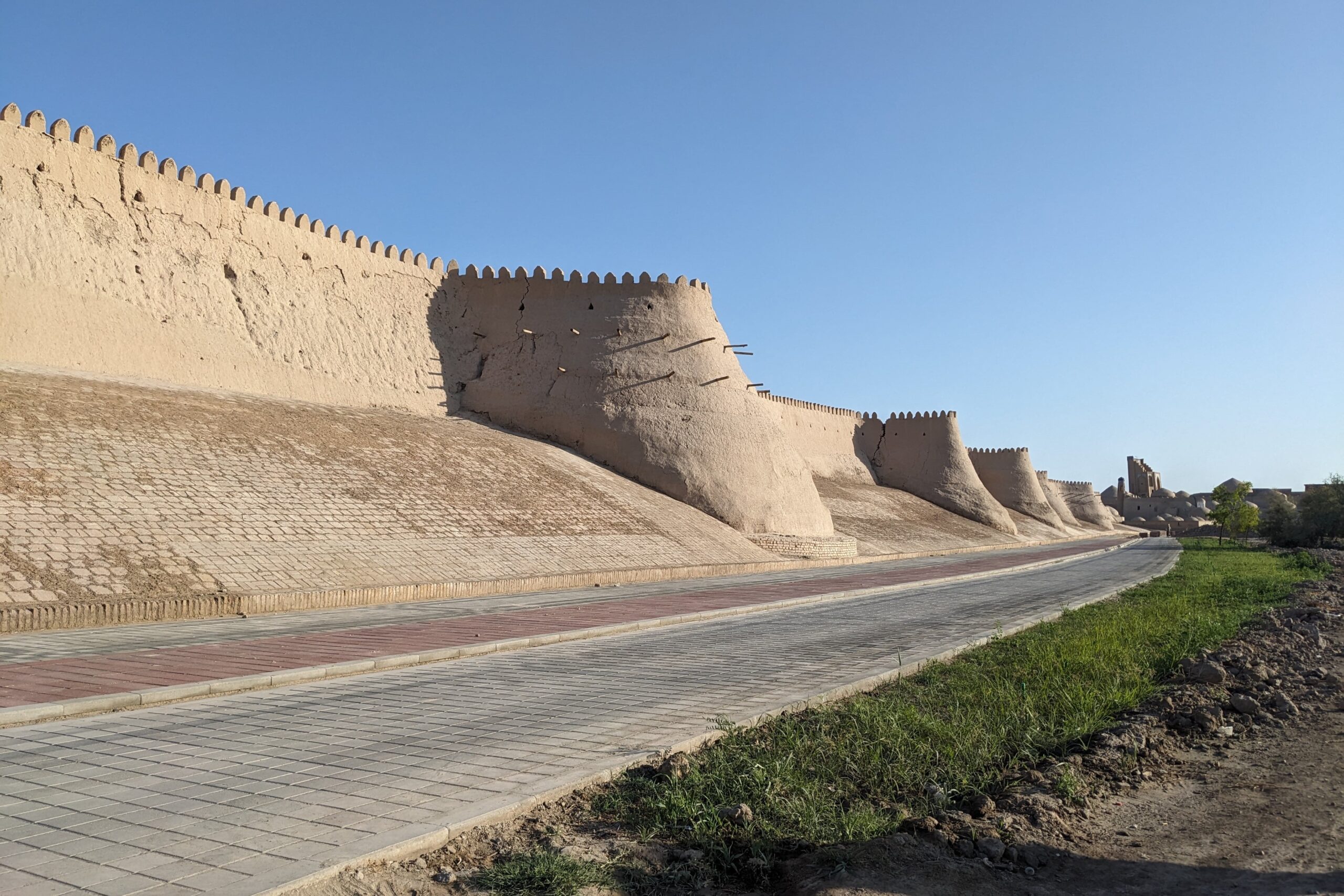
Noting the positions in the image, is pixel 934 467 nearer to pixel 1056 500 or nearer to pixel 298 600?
pixel 1056 500

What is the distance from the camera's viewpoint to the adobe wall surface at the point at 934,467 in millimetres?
49219

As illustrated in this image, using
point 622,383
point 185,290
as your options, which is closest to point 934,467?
point 622,383

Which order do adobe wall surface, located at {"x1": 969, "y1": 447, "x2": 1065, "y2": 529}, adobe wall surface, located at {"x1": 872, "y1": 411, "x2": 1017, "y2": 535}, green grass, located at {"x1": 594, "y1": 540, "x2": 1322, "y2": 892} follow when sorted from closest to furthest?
green grass, located at {"x1": 594, "y1": 540, "x2": 1322, "y2": 892}
adobe wall surface, located at {"x1": 872, "y1": 411, "x2": 1017, "y2": 535}
adobe wall surface, located at {"x1": 969, "y1": 447, "x2": 1065, "y2": 529}

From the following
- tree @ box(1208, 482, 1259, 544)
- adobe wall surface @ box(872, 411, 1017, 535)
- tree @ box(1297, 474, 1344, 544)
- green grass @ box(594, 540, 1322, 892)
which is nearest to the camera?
green grass @ box(594, 540, 1322, 892)

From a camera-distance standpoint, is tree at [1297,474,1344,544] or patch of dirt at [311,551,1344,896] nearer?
patch of dirt at [311,551,1344,896]

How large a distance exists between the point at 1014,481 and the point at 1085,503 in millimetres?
20941

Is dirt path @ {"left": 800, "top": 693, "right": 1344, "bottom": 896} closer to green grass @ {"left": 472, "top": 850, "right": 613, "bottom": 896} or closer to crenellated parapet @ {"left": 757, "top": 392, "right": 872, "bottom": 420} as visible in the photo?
green grass @ {"left": 472, "top": 850, "right": 613, "bottom": 896}

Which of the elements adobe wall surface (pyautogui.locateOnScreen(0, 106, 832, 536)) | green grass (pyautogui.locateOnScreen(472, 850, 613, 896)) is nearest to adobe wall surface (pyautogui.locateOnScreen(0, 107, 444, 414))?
adobe wall surface (pyautogui.locateOnScreen(0, 106, 832, 536))

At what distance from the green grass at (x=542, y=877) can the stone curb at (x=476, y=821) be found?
0.95 ft

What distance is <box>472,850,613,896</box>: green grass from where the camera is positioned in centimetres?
311

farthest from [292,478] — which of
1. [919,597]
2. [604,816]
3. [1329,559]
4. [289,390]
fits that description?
[1329,559]

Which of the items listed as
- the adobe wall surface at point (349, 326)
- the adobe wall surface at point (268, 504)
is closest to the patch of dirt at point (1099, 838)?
the adobe wall surface at point (268, 504)

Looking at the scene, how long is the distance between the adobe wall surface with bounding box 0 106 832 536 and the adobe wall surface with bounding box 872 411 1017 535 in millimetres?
21498

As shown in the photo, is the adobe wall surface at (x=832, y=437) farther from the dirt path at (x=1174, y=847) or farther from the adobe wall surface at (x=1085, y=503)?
the dirt path at (x=1174, y=847)
